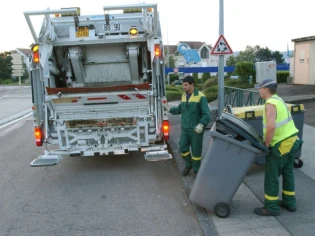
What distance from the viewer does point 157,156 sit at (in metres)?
5.48

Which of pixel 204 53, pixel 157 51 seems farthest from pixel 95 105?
pixel 204 53

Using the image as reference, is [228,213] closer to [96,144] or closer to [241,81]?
[96,144]

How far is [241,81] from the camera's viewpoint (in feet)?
66.6

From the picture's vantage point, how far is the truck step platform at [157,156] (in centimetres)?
542

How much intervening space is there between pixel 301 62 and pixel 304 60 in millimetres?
365

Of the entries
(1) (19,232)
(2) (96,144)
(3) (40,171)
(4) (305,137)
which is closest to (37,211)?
(1) (19,232)

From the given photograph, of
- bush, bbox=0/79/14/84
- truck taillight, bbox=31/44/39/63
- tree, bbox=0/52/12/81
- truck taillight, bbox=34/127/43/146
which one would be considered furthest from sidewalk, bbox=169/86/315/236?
tree, bbox=0/52/12/81

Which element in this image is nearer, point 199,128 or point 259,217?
point 259,217

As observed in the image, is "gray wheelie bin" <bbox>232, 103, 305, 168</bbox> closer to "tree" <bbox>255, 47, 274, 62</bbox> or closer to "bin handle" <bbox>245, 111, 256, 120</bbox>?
"bin handle" <bbox>245, 111, 256, 120</bbox>

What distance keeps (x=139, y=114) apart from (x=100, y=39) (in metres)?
1.58

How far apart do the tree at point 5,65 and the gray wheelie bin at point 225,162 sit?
74499 millimetres

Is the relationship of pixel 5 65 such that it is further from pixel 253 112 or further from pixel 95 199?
pixel 253 112

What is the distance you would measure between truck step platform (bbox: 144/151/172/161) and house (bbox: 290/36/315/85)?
53.8 feet

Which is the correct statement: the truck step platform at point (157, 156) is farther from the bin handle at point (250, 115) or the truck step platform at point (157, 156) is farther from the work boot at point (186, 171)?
the bin handle at point (250, 115)
